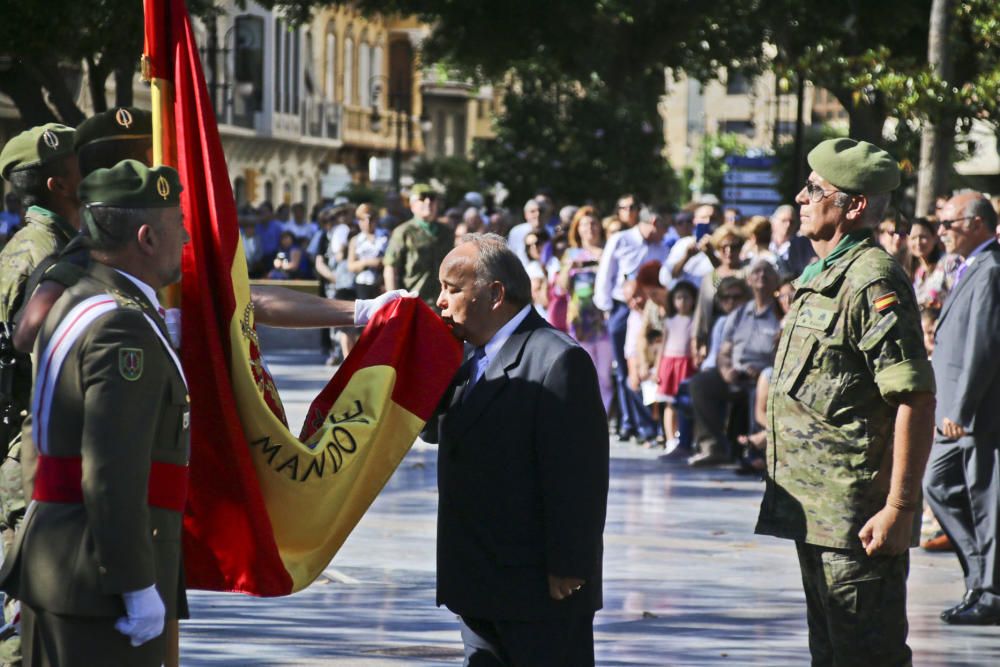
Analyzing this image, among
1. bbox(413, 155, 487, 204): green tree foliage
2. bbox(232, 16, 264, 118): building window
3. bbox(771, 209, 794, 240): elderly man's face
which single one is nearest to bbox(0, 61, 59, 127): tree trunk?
bbox(771, 209, 794, 240): elderly man's face

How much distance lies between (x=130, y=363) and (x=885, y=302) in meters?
2.34

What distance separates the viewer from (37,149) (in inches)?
227

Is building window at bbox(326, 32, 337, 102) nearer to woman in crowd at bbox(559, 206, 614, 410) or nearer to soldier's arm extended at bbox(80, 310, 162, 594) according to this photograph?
woman in crowd at bbox(559, 206, 614, 410)

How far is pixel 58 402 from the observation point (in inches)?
167

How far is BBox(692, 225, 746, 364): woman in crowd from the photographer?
570 inches

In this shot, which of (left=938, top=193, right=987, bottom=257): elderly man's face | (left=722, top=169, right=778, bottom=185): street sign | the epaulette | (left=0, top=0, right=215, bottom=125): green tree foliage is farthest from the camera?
(left=722, top=169, right=778, bottom=185): street sign

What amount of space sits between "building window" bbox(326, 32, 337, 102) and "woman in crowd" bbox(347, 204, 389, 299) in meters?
46.4

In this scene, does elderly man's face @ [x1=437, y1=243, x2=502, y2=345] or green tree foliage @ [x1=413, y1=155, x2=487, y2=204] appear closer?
elderly man's face @ [x1=437, y1=243, x2=502, y2=345]

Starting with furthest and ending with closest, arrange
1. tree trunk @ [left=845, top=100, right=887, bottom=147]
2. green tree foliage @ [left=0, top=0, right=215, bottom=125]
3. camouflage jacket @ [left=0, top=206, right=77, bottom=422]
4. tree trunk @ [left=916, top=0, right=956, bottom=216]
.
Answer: tree trunk @ [left=845, top=100, right=887, bottom=147] < green tree foliage @ [left=0, top=0, right=215, bottom=125] < tree trunk @ [left=916, top=0, right=956, bottom=216] < camouflage jacket @ [left=0, top=206, right=77, bottom=422]

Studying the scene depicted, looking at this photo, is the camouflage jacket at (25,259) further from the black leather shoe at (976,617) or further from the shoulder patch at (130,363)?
the black leather shoe at (976,617)

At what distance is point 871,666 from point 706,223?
42.0ft

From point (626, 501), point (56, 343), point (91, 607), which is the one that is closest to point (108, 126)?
point (56, 343)

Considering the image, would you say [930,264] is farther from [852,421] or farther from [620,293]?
[852,421]

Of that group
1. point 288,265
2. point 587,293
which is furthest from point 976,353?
point 288,265
